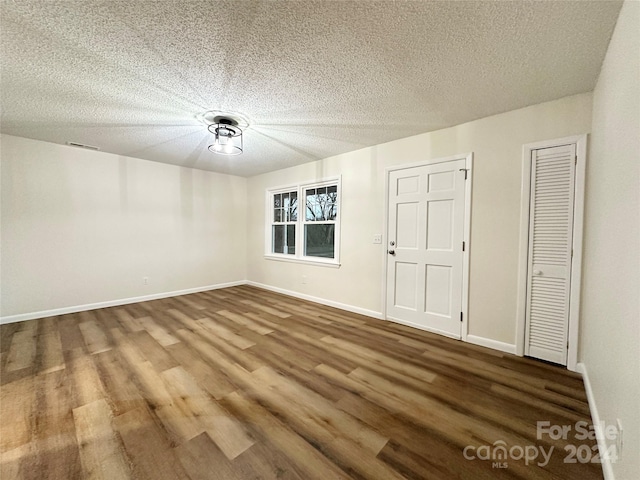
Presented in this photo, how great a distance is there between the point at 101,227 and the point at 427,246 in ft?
16.6

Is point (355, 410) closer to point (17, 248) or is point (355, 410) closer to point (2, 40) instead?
point (2, 40)

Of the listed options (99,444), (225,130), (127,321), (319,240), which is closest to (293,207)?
(319,240)

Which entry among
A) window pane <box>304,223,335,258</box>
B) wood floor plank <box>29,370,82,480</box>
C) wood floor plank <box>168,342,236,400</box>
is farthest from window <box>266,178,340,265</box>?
wood floor plank <box>29,370,82,480</box>

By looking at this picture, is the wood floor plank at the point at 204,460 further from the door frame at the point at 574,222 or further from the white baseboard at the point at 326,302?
the door frame at the point at 574,222

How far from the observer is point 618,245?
4.12 feet

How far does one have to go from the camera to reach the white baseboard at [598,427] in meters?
1.21

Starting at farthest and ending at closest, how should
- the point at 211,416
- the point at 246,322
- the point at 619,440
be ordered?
the point at 246,322
the point at 211,416
the point at 619,440

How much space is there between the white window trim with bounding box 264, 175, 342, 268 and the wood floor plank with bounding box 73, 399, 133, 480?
121 inches

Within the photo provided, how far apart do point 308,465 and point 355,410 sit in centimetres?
51

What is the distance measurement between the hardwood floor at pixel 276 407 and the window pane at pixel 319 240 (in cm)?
165

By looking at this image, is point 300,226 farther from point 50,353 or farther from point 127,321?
point 50,353

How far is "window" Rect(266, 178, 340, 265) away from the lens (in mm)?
4207

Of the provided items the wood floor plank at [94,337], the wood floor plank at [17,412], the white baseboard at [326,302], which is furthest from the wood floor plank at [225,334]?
the white baseboard at [326,302]

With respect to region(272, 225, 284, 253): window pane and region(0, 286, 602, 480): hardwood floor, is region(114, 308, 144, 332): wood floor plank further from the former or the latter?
region(272, 225, 284, 253): window pane
